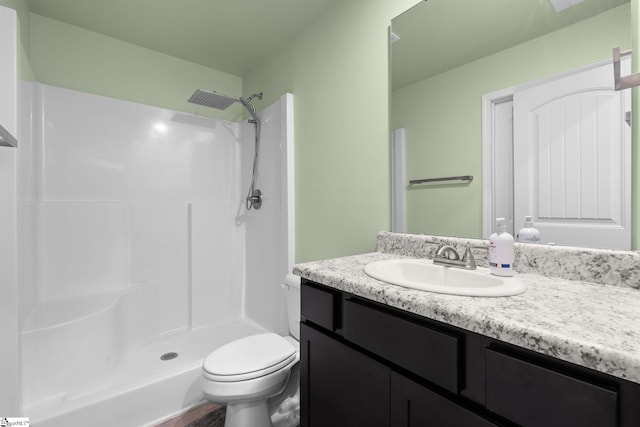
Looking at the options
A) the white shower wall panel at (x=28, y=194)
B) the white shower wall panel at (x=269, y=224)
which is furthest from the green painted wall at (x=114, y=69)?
the white shower wall panel at (x=269, y=224)

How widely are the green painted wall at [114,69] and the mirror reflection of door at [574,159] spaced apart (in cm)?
231

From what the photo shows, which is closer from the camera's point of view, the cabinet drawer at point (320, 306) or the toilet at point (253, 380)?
the cabinet drawer at point (320, 306)

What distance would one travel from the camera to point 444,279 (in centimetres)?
104

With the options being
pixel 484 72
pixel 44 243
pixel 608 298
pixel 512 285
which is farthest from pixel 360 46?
pixel 44 243

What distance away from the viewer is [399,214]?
139cm

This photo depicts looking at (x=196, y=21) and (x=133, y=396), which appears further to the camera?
(x=196, y=21)

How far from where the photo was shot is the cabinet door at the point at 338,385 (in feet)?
2.58

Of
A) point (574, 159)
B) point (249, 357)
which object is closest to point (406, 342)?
point (574, 159)

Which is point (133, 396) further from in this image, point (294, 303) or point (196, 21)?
point (196, 21)

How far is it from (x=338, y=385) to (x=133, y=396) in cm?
124

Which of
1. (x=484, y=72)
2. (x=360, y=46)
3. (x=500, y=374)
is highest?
(x=360, y=46)

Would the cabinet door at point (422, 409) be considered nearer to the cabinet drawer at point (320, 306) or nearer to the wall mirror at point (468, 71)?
the cabinet drawer at point (320, 306)

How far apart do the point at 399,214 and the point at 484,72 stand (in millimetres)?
665

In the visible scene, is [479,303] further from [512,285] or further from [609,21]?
[609,21]
